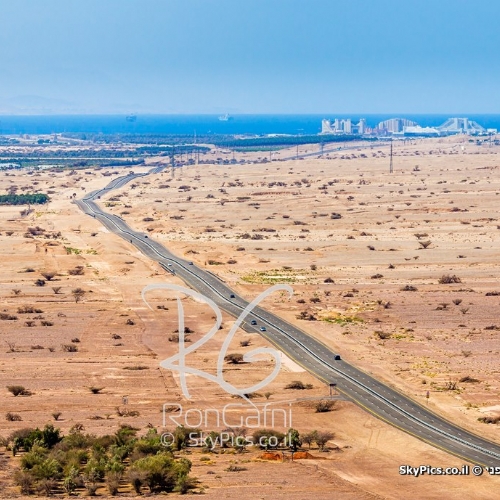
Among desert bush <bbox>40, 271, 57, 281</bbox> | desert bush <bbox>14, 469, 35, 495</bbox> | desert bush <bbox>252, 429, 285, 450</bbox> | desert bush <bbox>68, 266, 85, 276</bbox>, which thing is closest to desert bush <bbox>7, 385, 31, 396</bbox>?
desert bush <bbox>252, 429, 285, 450</bbox>

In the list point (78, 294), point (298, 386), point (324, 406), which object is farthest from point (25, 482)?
point (78, 294)

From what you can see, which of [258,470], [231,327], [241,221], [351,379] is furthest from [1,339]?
[241,221]

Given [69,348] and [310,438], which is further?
[69,348]

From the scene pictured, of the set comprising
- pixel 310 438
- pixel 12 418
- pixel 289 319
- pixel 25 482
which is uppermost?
pixel 25 482

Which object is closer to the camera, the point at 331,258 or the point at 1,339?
the point at 1,339

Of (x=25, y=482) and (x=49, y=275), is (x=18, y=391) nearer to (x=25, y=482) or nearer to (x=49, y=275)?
(x=25, y=482)

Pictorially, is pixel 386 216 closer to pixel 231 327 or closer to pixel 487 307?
pixel 487 307

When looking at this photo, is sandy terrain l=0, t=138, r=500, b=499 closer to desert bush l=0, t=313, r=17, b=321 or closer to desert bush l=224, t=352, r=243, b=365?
desert bush l=224, t=352, r=243, b=365
